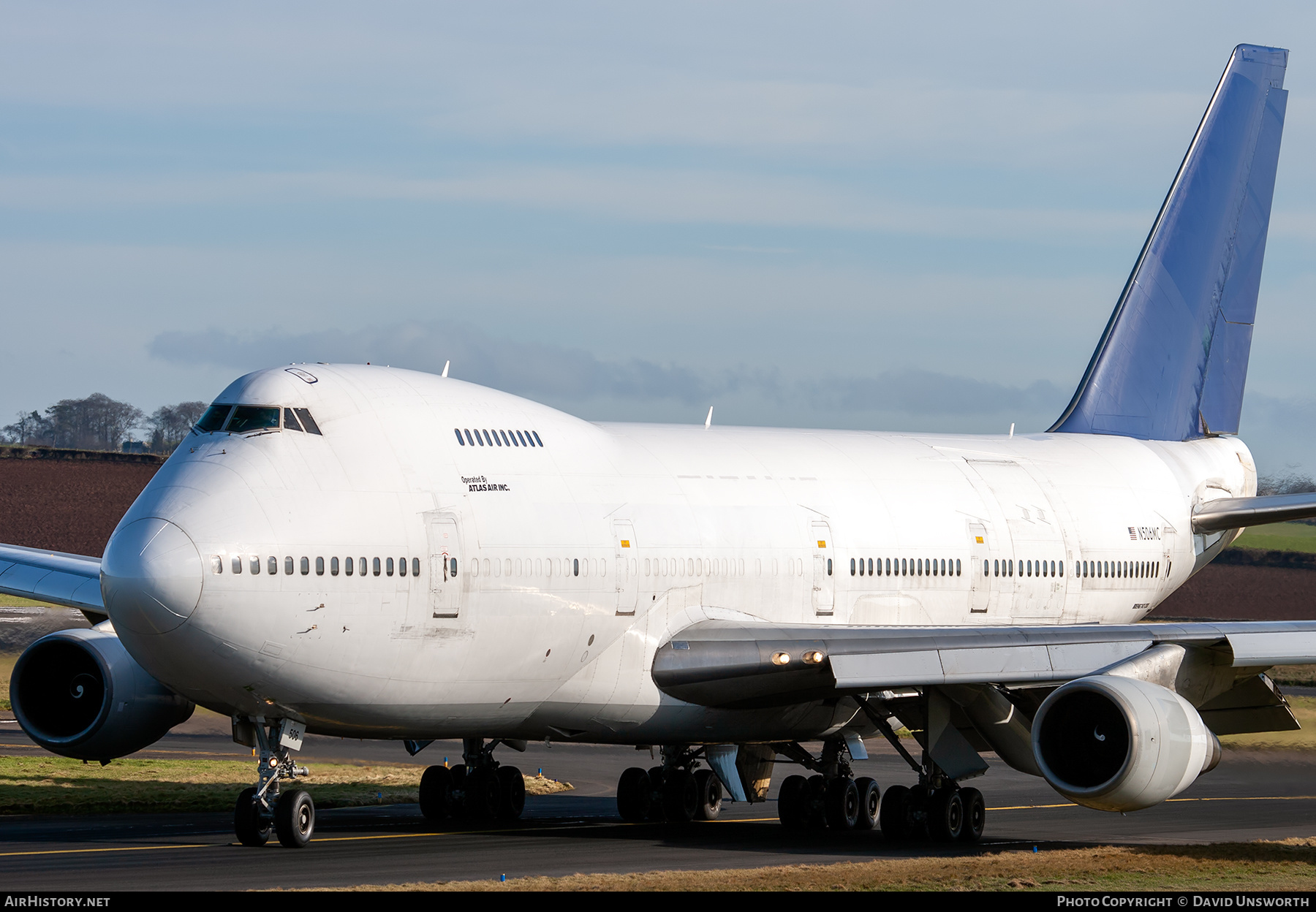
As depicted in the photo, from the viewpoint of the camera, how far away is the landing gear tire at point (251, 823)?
17.1 meters

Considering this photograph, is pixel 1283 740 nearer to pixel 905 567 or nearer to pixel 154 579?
pixel 905 567

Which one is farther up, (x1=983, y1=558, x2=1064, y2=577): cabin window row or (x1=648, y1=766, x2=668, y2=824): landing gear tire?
(x1=983, y1=558, x2=1064, y2=577): cabin window row

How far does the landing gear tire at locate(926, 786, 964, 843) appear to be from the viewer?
21609 millimetres

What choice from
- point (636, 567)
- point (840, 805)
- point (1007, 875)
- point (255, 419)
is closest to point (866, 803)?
point (840, 805)

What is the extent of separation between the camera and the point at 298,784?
27422 mm

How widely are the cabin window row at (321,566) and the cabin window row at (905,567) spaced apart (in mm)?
7730

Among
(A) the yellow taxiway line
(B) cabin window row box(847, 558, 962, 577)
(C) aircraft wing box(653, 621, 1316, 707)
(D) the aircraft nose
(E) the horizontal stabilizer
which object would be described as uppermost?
(E) the horizontal stabilizer

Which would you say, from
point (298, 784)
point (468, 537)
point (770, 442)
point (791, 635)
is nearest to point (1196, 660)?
point (791, 635)

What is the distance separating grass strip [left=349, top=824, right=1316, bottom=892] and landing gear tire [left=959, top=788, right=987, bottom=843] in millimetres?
2333

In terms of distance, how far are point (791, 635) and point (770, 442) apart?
433cm

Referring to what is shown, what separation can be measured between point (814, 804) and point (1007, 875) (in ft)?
22.7

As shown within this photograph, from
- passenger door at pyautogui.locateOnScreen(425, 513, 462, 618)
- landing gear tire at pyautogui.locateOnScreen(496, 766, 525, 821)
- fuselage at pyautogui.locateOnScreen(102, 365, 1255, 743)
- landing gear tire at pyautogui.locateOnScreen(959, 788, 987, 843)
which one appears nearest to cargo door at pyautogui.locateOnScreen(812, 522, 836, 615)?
fuselage at pyautogui.locateOnScreen(102, 365, 1255, 743)

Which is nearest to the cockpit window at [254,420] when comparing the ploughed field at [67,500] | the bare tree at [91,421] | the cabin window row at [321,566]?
the cabin window row at [321,566]

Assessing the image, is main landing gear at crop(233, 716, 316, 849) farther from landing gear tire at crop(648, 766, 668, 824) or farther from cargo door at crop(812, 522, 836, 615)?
cargo door at crop(812, 522, 836, 615)
